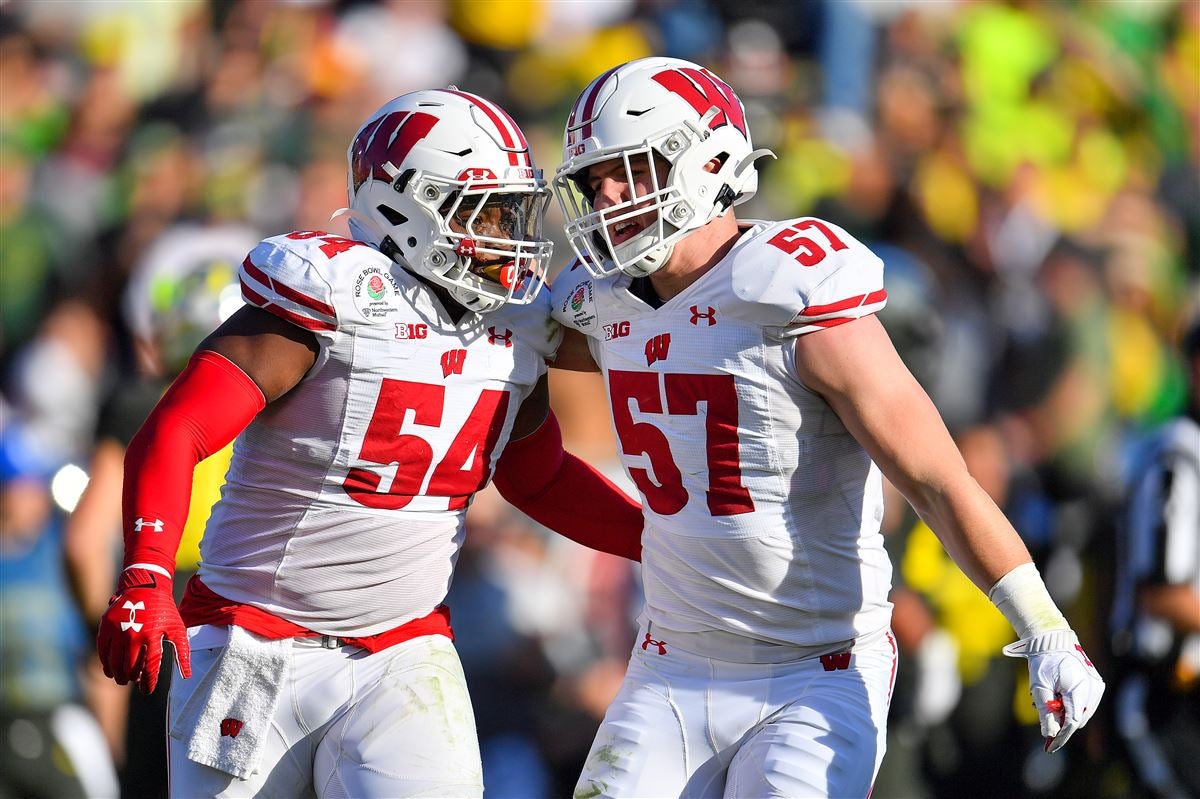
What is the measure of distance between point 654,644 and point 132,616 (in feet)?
3.04

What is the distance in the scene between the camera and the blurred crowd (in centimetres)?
416

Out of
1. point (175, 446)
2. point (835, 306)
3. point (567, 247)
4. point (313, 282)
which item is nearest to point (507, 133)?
point (313, 282)

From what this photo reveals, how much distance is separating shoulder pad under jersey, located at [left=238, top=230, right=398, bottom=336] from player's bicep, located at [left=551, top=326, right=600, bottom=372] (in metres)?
0.41

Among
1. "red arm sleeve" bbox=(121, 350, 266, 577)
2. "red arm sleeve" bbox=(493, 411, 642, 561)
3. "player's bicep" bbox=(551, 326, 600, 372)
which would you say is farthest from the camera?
"red arm sleeve" bbox=(493, 411, 642, 561)

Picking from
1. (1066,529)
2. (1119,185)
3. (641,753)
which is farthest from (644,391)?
(1119,185)

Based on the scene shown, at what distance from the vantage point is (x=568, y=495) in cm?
291

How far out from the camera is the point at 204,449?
2.29 m

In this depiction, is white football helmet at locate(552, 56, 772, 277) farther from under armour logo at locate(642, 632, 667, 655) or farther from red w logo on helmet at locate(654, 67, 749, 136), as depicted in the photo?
under armour logo at locate(642, 632, 667, 655)

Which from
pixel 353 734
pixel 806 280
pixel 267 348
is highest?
pixel 806 280

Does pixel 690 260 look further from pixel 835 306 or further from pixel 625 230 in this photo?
pixel 835 306

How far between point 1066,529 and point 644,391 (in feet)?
8.54

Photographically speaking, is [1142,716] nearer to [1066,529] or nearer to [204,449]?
[1066,529]

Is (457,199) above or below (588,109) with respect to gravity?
below

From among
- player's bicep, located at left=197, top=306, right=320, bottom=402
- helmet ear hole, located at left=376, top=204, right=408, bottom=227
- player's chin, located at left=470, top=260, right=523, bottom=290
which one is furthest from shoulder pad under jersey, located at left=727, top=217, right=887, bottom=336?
player's bicep, located at left=197, top=306, right=320, bottom=402
